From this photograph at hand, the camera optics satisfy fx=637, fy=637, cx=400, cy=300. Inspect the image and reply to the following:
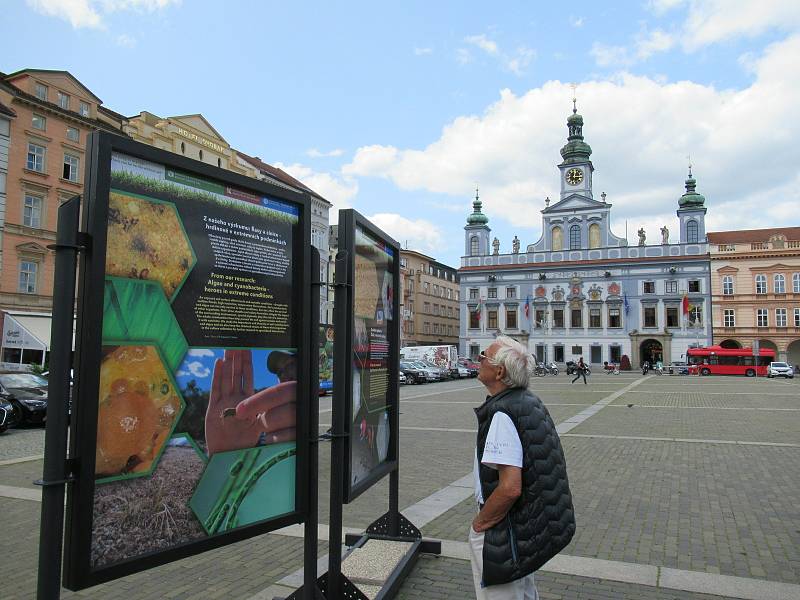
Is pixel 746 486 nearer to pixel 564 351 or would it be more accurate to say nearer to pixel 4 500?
pixel 4 500

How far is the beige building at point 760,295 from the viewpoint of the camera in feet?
213

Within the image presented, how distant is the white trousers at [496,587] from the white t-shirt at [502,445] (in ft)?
1.56

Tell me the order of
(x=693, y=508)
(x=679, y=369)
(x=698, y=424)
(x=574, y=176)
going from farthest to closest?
(x=574, y=176) → (x=679, y=369) → (x=698, y=424) → (x=693, y=508)

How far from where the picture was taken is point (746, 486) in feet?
28.1

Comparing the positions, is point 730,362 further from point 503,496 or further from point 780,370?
point 503,496

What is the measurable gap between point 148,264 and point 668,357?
234ft

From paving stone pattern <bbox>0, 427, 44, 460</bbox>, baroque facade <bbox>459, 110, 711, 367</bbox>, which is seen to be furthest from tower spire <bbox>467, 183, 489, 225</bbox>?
paving stone pattern <bbox>0, 427, 44, 460</bbox>

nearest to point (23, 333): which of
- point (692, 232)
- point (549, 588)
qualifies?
point (549, 588)

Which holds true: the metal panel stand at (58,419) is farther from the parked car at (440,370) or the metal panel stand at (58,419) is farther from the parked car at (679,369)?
the parked car at (679,369)

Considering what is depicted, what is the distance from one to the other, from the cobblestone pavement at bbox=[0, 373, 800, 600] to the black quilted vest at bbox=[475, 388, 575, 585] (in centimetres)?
184

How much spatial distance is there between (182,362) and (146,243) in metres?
0.61

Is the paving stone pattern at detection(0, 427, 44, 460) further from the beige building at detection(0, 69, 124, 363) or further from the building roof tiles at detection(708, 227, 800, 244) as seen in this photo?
the building roof tiles at detection(708, 227, 800, 244)

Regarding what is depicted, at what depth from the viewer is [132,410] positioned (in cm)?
296

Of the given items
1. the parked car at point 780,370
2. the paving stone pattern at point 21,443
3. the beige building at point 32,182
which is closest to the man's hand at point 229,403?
the paving stone pattern at point 21,443
